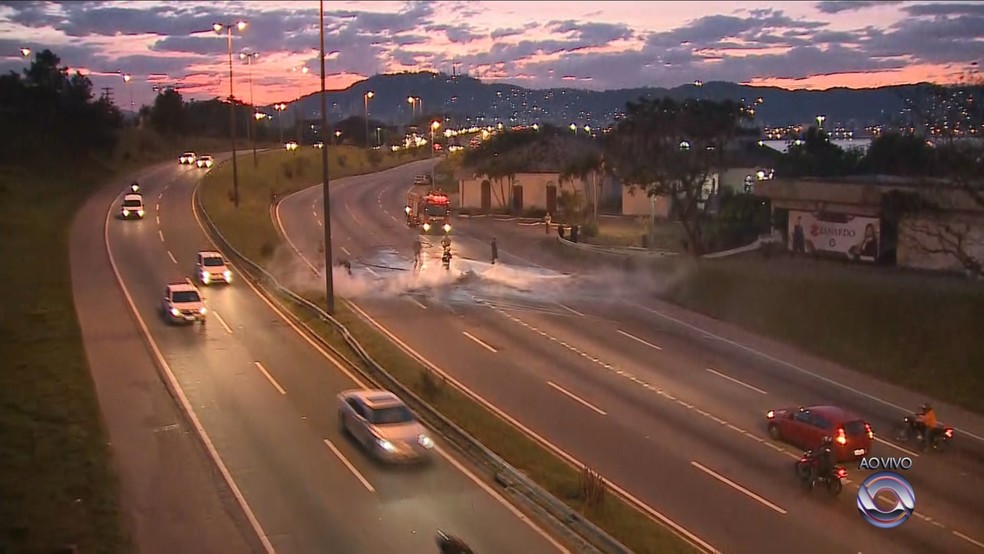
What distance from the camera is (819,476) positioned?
1789cm

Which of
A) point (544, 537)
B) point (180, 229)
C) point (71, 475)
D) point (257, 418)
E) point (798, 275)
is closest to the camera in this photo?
point (544, 537)

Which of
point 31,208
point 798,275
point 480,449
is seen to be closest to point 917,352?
point 798,275

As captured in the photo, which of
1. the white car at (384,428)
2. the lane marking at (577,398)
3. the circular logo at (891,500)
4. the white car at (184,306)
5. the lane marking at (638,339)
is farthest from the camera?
the white car at (184,306)

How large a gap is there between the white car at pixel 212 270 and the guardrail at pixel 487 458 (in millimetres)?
7003

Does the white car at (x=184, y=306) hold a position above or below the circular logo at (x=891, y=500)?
above

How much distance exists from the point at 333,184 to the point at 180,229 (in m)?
32.7

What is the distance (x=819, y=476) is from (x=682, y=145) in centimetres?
3050

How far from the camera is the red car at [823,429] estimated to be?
61.8 ft

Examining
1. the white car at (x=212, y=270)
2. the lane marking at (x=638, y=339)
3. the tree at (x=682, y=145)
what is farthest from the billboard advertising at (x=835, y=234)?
the white car at (x=212, y=270)

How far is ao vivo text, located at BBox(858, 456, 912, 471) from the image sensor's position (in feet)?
61.7

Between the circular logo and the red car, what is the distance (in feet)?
2.92

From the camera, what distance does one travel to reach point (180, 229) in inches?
2044

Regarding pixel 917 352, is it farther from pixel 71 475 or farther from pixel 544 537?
pixel 71 475

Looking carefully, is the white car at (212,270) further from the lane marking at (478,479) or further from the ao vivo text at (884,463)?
the ao vivo text at (884,463)
